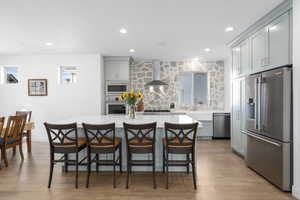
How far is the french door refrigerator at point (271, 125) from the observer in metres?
2.40

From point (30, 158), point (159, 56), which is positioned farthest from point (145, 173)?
point (159, 56)

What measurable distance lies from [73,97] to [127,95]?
257cm

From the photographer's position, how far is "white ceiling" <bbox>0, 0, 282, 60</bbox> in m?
2.64

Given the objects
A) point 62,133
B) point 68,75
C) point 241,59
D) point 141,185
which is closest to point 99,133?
point 62,133

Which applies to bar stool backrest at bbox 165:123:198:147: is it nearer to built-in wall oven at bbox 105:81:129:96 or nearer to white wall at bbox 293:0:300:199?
white wall at bbox 293:0:300:199

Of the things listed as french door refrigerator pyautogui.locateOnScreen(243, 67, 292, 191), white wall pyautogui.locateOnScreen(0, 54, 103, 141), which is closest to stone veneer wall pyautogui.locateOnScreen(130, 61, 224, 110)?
white wall pyautogui.locateOnScreen(0, 54, 103, 141)

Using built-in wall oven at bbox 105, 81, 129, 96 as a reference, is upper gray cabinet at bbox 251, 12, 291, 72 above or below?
above

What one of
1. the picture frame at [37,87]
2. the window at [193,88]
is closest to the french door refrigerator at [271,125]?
the window at [193,88]

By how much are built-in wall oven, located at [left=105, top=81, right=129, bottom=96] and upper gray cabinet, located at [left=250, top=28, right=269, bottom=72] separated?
144 inches

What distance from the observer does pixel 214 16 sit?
2994mm

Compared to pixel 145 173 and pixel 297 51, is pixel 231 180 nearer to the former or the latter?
pixel 145 173

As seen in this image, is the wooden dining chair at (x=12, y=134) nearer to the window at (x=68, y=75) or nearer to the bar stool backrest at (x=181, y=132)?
the window at (x=68, y=75)

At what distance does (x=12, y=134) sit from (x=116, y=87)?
2936mm

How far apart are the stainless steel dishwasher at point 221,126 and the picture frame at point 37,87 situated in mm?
5364
